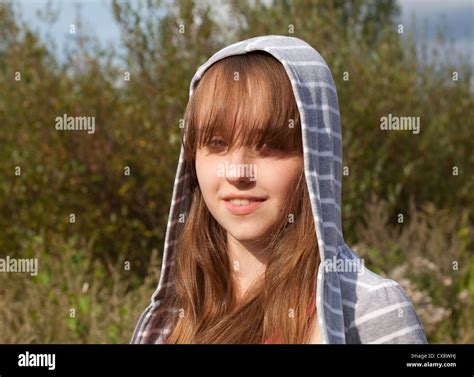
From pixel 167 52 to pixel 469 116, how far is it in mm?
3068

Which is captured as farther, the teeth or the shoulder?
the teeth

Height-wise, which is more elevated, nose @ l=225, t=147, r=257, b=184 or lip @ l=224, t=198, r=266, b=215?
nose @ l=225, t=147, r=257, b=184

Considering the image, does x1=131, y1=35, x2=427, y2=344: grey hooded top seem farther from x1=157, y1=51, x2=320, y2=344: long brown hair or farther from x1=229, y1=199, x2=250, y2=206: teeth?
x1=229, y1=199, x2=250, y2=206: teeth

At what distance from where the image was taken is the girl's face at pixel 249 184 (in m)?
1.95

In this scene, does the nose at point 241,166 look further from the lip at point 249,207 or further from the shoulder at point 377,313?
the shoulder at point 377,313

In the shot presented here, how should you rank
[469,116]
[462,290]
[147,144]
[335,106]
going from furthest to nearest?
[469,116] < [147,144] < [462,290] < [335,106]

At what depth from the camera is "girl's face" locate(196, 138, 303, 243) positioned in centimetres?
195

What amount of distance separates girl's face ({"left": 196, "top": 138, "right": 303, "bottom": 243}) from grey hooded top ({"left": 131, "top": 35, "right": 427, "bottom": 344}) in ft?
0.25

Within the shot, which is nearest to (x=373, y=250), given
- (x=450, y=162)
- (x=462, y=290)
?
(x=462, y=290)

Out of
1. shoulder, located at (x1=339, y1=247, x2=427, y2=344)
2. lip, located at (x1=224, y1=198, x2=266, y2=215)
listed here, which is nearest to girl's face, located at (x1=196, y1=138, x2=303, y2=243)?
lip, located at (x1=224, y1=198, x2=266, y2=215)

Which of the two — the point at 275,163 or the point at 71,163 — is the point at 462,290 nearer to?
the point at 71,163

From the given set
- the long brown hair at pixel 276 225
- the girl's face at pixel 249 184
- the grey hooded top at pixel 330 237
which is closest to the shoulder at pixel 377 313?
the grey hooded top at pixel 330 237

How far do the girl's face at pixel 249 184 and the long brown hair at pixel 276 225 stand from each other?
0.02 meters

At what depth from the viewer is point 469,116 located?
7348 mm
